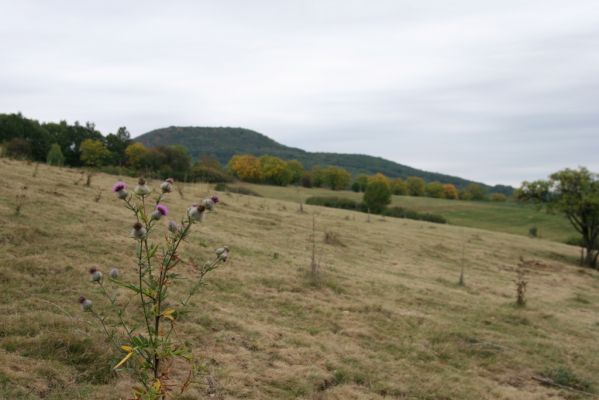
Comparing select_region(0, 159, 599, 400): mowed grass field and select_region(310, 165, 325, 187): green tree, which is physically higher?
select_region(310, 165, 325, 187): green tree

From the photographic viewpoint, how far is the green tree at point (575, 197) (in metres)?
31.1

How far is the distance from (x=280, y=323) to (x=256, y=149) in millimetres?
172529

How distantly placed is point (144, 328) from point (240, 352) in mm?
1429

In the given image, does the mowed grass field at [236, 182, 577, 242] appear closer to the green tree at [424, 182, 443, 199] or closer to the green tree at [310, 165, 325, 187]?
the green tree at [310, 165, 325, 187]

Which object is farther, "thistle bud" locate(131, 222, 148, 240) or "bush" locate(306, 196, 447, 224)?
"bush" locate(306, 196, 447, 224)

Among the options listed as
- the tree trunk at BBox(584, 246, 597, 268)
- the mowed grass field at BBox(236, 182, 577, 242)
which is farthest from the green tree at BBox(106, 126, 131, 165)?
the tree trunk at BBox(584, 246, 597, 268)

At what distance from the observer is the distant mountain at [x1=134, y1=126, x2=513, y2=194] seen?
166m

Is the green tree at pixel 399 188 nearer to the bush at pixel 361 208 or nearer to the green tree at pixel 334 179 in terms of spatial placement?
the green tree at pixel 334 179

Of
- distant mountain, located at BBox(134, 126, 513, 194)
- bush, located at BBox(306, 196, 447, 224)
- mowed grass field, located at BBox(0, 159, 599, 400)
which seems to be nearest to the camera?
mowed grass field, located at BBox(0, 159, 599, 400)

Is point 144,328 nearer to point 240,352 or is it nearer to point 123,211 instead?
point 240,352

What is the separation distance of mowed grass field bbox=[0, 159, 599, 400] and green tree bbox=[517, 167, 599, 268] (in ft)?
59.8

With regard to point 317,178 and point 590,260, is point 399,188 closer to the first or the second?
point 317,178

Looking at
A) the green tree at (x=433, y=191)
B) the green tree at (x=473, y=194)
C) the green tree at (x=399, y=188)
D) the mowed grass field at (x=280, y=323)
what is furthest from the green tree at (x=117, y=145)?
the green tree at (x=473, y=194)

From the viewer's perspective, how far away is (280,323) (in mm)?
8164
